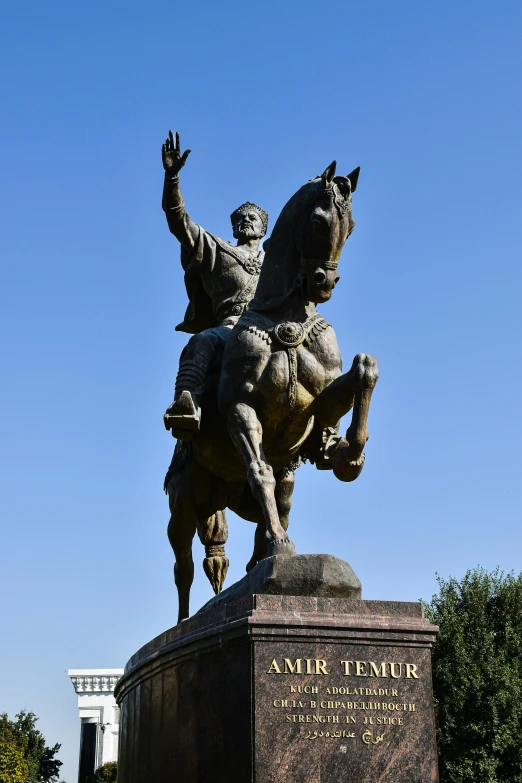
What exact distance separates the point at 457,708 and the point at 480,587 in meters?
4.79

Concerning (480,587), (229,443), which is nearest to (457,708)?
(480,587)

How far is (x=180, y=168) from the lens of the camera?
35.7 feet

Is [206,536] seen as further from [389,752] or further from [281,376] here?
[389,752]

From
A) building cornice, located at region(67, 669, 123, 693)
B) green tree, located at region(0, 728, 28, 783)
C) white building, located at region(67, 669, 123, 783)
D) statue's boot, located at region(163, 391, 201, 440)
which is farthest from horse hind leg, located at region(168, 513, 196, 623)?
building cornice, located at region(67, 669, 123, 693)

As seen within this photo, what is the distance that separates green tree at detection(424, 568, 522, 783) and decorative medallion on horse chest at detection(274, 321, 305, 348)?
874 inches

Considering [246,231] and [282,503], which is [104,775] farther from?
[246,231]

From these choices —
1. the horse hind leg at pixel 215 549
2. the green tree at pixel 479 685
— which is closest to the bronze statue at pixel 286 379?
the horse hind leg at pixel 215 549

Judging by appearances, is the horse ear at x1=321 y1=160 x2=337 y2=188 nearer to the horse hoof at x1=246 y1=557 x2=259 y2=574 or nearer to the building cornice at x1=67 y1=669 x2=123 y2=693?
the horse hoof at x1=246 y1=557 x2=259 y2=574

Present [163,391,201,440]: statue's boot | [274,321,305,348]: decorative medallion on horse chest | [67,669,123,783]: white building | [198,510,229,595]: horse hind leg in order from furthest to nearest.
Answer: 1. [67,669,123,783]: white building
2. [198,510,229,595]: horse hind leg
3. [163,391,201,440]: statue's boot
4. [274,321,305,348]: decorative medallion on horse chest

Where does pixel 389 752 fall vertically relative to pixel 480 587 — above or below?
below

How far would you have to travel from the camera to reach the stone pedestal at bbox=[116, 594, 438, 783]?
7.18 m

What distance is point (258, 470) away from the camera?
8.91 meters

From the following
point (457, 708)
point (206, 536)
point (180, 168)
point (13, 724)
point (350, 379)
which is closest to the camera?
point (350, 379)

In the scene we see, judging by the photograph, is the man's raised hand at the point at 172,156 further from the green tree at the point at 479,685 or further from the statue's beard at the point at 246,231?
the green tree at the point at 479,685
